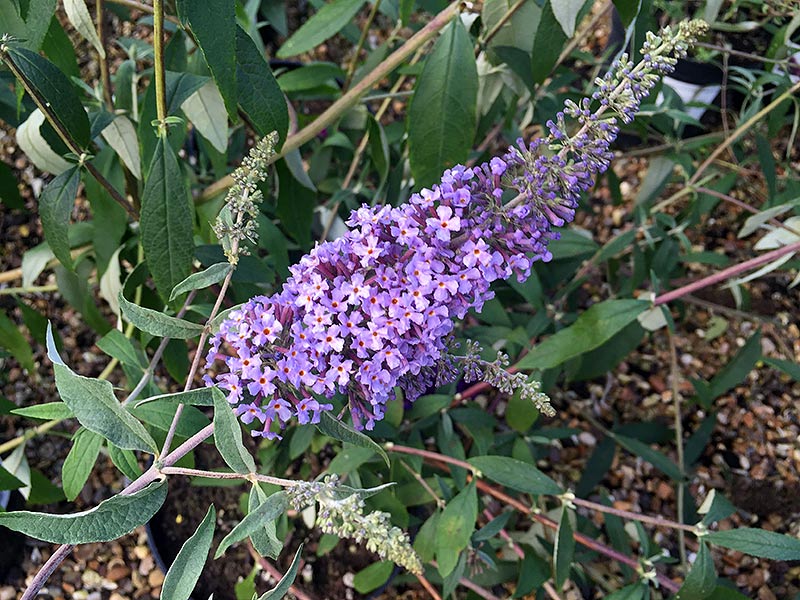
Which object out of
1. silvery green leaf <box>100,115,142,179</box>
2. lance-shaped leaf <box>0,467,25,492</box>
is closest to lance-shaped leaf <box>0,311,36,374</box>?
lance-shaped leaf <box>0,467,25,492</box>

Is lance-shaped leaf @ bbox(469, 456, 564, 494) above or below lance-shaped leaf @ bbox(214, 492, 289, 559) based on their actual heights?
below

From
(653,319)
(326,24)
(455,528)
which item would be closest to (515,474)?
(455,528)

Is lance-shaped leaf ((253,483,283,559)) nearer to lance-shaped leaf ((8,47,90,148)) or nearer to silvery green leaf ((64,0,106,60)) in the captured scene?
lance-shaped leaf ((8,47,90,148))

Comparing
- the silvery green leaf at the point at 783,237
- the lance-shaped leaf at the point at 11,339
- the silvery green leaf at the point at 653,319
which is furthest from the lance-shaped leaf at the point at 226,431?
the silvery green leaf at the point at 783,237

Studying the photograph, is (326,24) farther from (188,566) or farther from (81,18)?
(188,566)

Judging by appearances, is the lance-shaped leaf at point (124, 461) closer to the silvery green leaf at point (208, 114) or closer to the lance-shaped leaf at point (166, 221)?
the lance-shaped leaf at point (166, 221)
